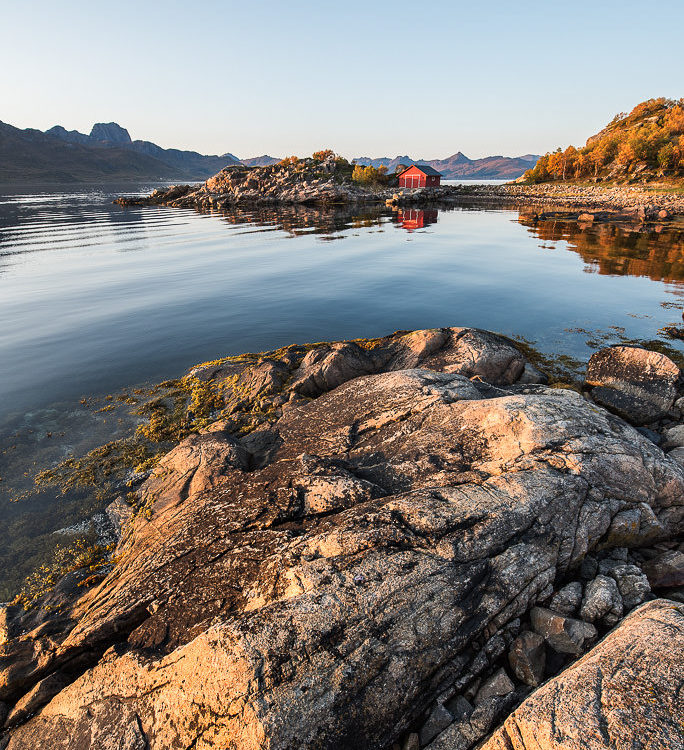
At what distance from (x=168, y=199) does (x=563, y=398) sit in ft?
488

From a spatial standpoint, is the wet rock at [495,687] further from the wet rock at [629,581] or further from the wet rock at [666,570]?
the wet rock at [666,570]

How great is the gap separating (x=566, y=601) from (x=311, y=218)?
84.9 meters

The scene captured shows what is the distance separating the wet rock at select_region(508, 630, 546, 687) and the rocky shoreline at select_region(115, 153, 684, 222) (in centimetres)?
8846

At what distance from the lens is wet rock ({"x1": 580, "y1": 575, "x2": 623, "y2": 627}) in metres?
6.51

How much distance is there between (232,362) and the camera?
1944cm

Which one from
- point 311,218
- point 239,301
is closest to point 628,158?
point 311,218

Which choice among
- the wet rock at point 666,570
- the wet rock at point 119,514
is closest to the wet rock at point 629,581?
the wet rock at point 666,570

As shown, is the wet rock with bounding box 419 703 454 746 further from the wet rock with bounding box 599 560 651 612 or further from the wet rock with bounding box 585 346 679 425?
the wet rock with bounding box 585 346 679 425

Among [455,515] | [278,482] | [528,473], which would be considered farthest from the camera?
[278,482]

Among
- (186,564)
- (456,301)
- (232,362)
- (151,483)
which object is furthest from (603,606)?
(456,301)

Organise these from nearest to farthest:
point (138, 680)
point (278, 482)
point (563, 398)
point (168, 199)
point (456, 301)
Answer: point (138, 680), point (278, 482), point (563, 398), point (456, 301), point (168, 199)

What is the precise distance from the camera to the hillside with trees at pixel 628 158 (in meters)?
105

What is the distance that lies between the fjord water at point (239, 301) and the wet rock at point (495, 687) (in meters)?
10.8

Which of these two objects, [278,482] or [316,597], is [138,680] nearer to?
[316,597]
